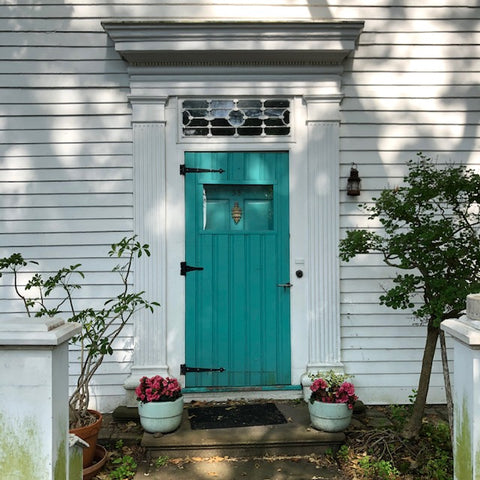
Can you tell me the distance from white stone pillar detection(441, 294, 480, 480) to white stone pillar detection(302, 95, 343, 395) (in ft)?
6.74

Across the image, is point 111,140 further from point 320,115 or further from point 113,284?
point 320,115

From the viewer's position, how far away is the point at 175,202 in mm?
4152

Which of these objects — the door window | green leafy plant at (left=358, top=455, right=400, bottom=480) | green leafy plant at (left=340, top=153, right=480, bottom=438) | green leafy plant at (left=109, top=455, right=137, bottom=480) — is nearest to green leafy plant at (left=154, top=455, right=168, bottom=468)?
green leafy plant at (left=109, top=455, right=137, bottom=480)

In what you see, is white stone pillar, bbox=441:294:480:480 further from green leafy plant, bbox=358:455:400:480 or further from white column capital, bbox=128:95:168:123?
white column capital, bbox=128:95:168:123

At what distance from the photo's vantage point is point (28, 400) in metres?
1.90

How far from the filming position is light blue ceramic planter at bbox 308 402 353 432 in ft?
11.1

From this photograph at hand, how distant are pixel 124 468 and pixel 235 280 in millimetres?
1654

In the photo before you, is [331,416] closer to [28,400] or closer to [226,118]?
[28,400]

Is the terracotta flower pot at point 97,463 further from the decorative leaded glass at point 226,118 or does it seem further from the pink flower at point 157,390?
the decorative leaded glass at point 226,118

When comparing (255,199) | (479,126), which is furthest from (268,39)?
(479,126)

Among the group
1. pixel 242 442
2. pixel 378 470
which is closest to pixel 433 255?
pixel 378 470

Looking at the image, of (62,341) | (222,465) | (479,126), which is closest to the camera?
(62,341)

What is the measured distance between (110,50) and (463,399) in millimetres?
3711

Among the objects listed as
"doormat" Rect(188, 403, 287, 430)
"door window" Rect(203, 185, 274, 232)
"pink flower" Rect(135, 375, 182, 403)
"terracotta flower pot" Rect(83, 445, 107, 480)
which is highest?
"door window" Rect(203, 185, 274, 232)
